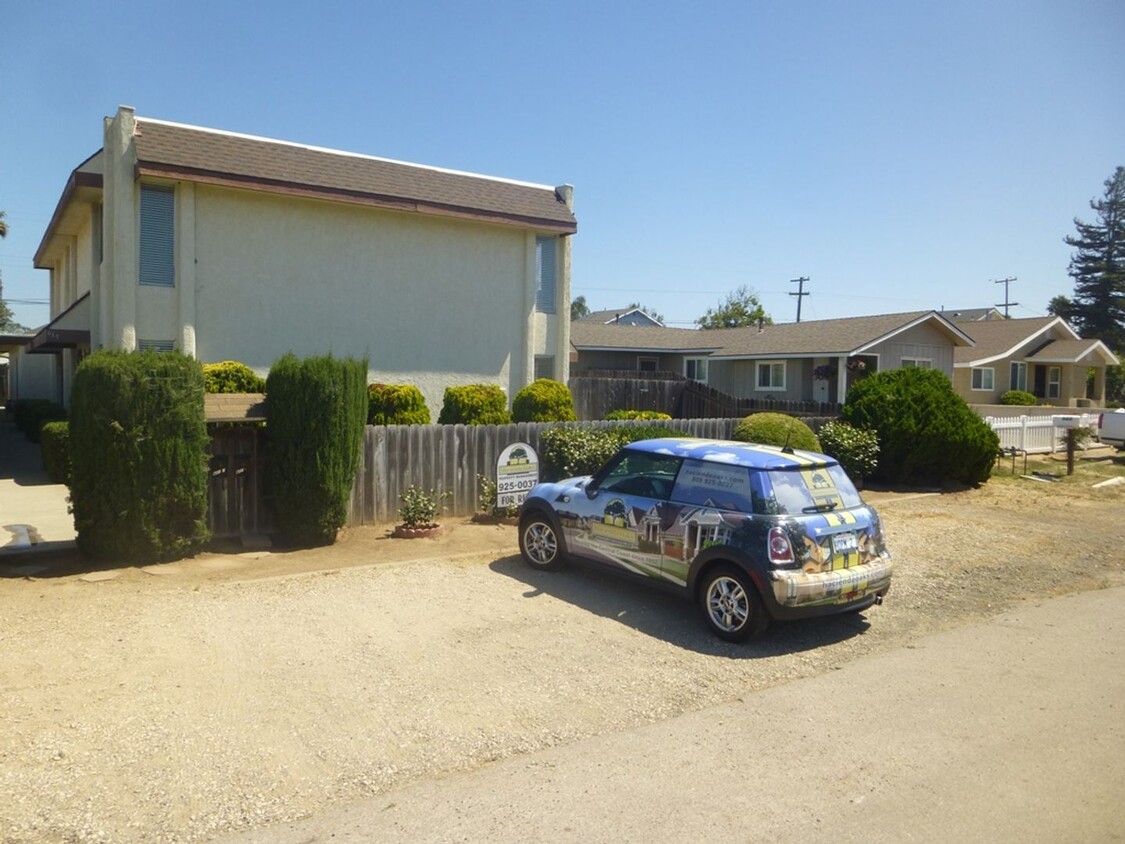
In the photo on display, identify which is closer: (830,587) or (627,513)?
(830,587)

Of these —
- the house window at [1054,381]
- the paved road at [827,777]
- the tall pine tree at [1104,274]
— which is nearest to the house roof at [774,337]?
the house window at [1054,381]

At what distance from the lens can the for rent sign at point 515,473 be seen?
12508 millimetres

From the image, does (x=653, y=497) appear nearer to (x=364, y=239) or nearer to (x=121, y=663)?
(x=121, y=663)

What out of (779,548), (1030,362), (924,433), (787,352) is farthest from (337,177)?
(1030,362)

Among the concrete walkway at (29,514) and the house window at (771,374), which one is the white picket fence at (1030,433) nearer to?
the house window at (771,374)

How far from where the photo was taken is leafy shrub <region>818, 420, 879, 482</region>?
16984mm

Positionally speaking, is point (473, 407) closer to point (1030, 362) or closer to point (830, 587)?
point (830, 587)

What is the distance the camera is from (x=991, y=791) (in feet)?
15.0

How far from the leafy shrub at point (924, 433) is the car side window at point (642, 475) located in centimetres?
1064

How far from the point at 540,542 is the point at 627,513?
1.48 meters

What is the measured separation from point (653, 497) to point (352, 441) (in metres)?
4.35

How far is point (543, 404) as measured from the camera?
17.9m

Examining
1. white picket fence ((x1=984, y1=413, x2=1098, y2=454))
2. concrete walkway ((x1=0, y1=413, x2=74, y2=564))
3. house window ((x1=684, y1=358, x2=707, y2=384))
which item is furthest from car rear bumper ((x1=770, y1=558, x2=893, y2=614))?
house window ((x1=684, y1=358, x2=707, y2=384))

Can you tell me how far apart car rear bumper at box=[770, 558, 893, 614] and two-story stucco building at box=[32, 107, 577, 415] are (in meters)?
11.9
